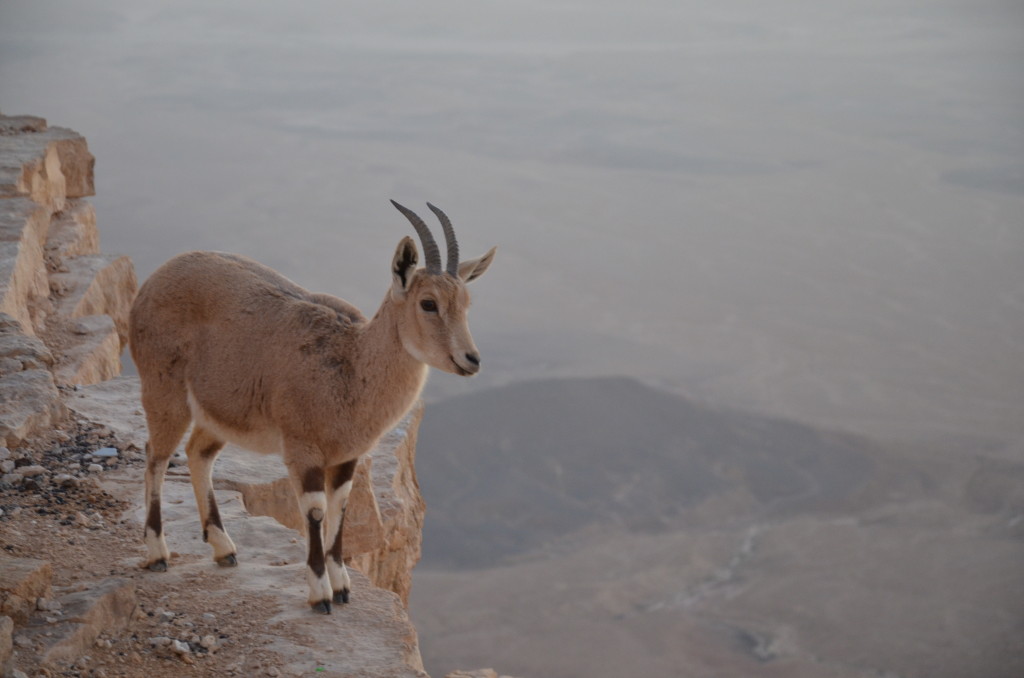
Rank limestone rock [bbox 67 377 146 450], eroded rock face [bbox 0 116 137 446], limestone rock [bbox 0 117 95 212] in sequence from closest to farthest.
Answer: eroded rock face [bbox 0 116 137 446] → limestone rock [bbox 67 377 146 450] → limestone rock [bbox 0 117 95 212]

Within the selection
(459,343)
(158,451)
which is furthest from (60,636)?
(459,343)

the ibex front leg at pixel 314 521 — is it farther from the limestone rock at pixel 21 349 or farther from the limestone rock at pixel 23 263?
the limestone rock at pixel 23 263

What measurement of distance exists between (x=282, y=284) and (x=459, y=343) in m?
1.66

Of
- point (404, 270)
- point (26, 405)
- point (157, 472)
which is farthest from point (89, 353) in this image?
point (404, 270)

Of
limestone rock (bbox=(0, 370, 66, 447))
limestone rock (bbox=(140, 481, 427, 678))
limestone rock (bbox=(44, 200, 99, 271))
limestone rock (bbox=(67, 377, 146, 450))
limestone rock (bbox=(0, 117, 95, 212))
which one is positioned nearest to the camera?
limestone rock (bbox=(140, 481, 427, 678))

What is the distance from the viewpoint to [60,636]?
6.40 m

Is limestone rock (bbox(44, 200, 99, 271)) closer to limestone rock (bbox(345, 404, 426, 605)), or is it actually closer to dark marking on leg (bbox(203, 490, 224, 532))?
limestone rock (bbox(345, 404, 426, 605))

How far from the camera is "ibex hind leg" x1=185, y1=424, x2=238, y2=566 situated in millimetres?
7879

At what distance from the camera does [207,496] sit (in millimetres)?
7910

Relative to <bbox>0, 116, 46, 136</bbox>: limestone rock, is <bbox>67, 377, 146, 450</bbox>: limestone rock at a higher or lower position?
lower

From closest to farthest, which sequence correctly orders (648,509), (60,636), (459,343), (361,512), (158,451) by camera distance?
(60,636)
(459,343)
(158,451)
(361,512)
(648,509)

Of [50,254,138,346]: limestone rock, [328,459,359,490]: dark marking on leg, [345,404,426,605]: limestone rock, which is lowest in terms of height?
[345,404,426,605]: limestone rock

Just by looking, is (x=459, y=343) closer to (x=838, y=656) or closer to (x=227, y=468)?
(x=227, y=468)

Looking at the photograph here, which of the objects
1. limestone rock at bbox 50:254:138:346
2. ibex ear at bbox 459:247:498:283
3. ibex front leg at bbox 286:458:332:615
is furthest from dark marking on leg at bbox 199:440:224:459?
limestone rock at bbox 50:254:138:346
